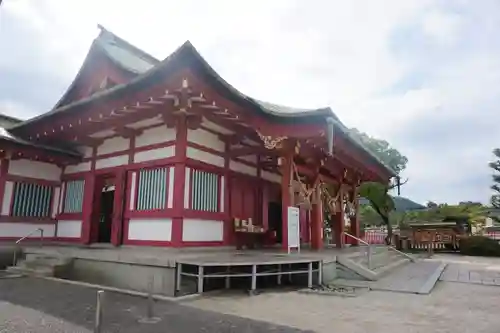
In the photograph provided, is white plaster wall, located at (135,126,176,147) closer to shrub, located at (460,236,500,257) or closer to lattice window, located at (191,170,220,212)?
lattice window, located at (191,170,220,212)

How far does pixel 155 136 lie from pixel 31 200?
4.52 metres

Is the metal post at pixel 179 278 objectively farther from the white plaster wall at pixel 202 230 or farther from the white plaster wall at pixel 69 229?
the white plaster wall at pixel 69 229

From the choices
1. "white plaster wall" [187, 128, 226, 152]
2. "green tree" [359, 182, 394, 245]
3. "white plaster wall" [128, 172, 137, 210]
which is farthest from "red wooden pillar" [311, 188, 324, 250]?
"green tree" [359, 182, 394, 245]

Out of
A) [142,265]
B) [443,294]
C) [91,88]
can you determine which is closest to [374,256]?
[443,294]

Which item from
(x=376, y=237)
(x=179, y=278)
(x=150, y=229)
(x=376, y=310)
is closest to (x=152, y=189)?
(x=150, y=229)

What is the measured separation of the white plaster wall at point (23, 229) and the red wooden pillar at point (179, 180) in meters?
5.02

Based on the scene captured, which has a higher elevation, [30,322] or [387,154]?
[387,154]

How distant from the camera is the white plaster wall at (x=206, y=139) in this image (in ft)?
26.9

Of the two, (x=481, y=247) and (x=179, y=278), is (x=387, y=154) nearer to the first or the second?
Result: (x=481, y=247)

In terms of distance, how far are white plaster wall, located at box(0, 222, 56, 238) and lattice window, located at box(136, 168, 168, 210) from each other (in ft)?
12.3

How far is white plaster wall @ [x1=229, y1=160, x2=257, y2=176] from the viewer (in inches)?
371

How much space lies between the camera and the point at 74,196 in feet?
33.6

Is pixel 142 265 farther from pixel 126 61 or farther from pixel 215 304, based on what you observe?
pixel 126 61

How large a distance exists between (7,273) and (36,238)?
237 centimetres
